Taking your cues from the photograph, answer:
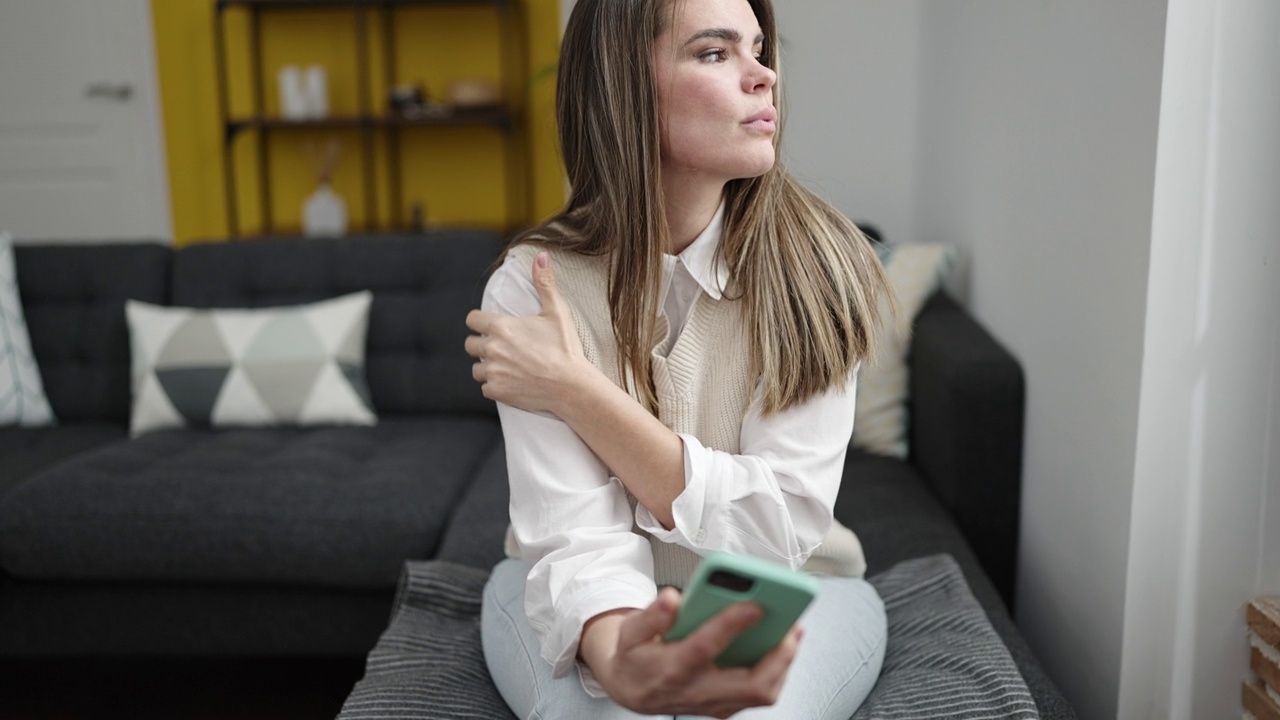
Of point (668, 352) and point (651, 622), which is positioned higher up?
point (668, 352)

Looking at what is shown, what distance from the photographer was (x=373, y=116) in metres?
4.27

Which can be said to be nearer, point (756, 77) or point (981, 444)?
point (756, 77)

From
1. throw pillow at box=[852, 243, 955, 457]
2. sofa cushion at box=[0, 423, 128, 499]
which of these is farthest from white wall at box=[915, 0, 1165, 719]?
sofa cushion at box=[0, 423, 128, 499]

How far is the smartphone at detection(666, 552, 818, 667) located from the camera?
2.36ft

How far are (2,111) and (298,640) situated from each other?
3.58 m

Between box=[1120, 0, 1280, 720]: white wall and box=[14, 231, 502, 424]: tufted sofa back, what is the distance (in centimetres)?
144

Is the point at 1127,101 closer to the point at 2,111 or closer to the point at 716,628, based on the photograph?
the point at 716,628

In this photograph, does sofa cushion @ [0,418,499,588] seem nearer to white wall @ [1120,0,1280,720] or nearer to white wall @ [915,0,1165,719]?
white wall @ [915,0,1165,719]

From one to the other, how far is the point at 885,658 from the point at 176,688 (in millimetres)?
1385

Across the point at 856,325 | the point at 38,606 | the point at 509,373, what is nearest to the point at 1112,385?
the point at 856,325

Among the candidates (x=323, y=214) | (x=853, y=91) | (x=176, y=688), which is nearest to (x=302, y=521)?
(x=176, y=688)

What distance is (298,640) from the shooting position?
75.2 inches

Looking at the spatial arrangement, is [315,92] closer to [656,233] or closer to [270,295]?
[270,295]

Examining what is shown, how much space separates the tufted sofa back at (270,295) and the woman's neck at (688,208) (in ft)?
4.18
